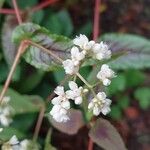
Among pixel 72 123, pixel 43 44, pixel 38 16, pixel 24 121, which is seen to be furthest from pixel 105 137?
pixel 38 16

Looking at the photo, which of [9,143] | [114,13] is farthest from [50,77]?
[9,143]

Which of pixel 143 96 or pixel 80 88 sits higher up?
pixel 80 88

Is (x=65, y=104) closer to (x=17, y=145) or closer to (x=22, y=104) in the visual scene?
(x=17, y=145)

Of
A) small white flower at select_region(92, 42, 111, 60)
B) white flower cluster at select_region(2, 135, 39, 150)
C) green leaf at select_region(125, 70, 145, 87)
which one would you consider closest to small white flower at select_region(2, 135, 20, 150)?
white flower cluster at select_region(2, 135, 39, 150)

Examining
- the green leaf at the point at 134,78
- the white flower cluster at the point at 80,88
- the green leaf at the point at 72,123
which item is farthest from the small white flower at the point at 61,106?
the green leaf at the point at 134,78

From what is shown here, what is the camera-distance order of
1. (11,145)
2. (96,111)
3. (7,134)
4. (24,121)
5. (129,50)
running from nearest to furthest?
(96,111)
(11,145)
(7,134)
(129,50)
(24,121)
